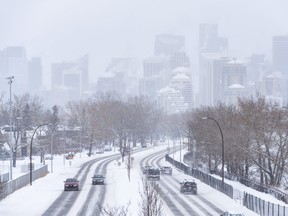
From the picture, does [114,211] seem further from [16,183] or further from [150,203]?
[16,183]

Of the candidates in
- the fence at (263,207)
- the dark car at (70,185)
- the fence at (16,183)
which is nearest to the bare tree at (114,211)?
the fence at (263,207)

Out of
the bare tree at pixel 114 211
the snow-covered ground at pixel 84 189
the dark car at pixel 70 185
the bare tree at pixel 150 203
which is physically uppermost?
the bare tree at pixel 150 203

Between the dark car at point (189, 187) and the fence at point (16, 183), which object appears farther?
the dark car at point (189, 187)

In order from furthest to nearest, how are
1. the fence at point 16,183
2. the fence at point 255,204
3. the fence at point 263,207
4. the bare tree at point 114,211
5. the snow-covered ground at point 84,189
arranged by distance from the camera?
the fence at point 16,183, the snow-covered ground at point 84,189, the fence at point 255,204, the fence at point 263,207, the bare tree at point 114,211

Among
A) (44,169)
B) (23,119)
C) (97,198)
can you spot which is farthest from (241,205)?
(23,119)

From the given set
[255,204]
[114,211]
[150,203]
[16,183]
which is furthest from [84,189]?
[150,203]

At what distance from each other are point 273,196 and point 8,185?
83.5 ft

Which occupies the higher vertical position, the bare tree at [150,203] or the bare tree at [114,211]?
the bare tree at [150,203]

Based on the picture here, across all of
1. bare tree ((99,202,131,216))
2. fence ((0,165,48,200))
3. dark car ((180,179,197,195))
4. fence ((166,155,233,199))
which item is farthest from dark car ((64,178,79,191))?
bare tree ((99,202,131,216))

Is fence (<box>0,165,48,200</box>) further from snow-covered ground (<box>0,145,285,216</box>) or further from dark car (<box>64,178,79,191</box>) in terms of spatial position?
dark car (<box>64,178,79,191</box>)

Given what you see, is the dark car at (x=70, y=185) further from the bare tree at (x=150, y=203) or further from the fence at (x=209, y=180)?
the bare tree at (x=150, y=203)

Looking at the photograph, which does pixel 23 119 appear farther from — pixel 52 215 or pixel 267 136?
pixel 52 215

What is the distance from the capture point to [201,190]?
90.6 metres

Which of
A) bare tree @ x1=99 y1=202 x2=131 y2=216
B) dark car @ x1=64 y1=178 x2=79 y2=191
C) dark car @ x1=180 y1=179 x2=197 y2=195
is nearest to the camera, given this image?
bare tree @ x1=99 y1=202 x2=131 y2=216
